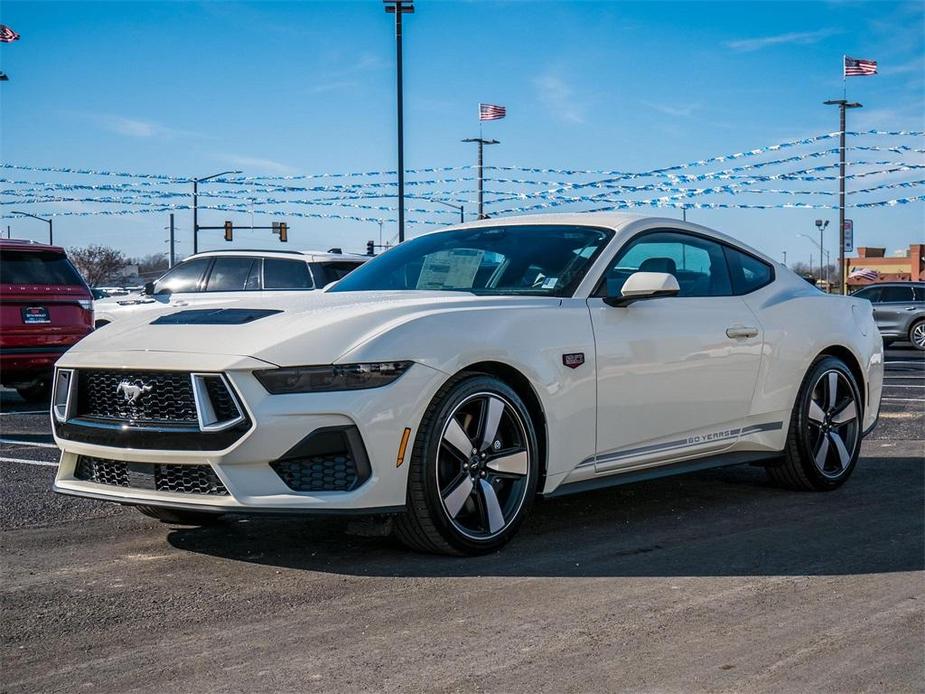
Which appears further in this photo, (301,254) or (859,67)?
(859,67)

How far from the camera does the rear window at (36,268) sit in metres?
11.9

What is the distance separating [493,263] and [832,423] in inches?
94.1

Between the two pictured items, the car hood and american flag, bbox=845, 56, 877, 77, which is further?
american flag, bbox=845, 56, 877, 77

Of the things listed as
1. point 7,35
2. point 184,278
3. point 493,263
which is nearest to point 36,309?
point 184,278

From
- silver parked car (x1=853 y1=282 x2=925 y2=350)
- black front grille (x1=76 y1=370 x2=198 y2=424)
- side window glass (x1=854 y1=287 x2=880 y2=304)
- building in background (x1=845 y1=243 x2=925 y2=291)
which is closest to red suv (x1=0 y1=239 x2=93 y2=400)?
black front grille (x1=76 y1=370 x2=198 y2=424)

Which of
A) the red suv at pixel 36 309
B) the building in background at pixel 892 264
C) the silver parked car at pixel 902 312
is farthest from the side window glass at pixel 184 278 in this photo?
the building in background at pixel 892 264

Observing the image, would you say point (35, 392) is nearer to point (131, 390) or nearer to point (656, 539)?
A: point (131, 390)

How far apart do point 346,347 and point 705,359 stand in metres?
2.18

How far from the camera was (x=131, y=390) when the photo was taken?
4.80 metres

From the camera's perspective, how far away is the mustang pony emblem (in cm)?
477

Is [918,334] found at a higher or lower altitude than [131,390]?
lower

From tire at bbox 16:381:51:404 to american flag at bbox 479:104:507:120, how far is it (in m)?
24.6

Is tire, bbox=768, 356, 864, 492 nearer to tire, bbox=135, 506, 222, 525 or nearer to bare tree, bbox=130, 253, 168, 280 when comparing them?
tire, bbox=135, 506, 222, 525

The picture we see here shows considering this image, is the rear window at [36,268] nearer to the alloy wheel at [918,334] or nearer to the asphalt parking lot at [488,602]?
the asphalt parking lot at [488,602]
